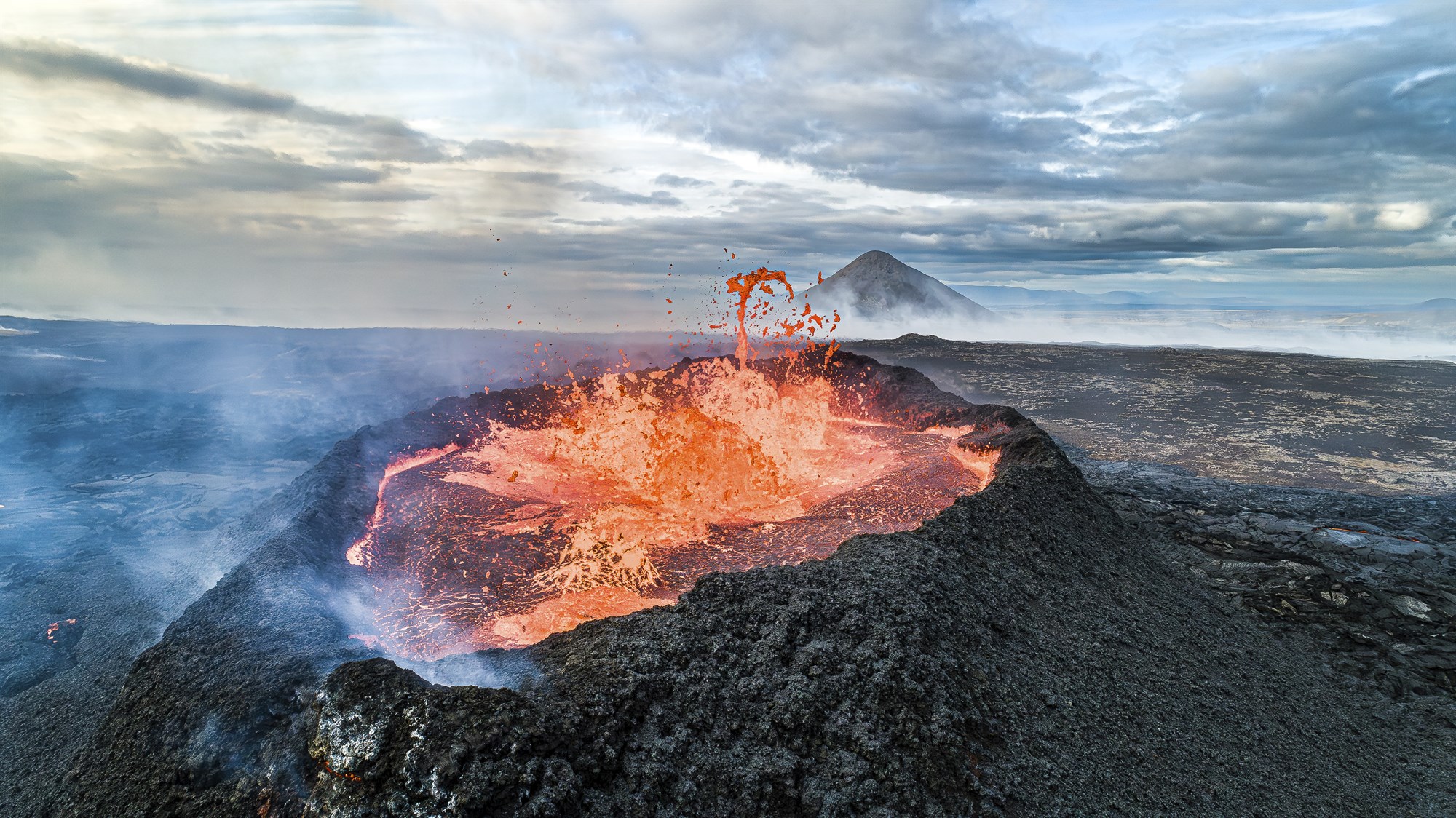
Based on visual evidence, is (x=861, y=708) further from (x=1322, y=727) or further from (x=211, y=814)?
(x=1322, y=727)

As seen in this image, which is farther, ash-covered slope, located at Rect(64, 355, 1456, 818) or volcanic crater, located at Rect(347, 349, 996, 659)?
volcanic crater, located at Rect(347, 349, 996, 659)

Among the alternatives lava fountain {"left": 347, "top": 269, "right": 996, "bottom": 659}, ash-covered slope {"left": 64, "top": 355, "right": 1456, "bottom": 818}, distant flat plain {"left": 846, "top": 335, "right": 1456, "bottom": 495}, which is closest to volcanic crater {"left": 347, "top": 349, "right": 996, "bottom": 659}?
lava fountain {"left": 347, "top": 269, "right": 996, "bottom": 659}

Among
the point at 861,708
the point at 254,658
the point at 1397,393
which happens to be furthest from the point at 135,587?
the point at 1397,393

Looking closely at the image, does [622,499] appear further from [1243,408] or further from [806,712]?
[1243,408]

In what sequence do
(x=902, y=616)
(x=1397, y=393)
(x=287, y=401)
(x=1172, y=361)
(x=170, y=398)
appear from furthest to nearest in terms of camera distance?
(x=1172, y=361), (x=287, y=401), (x=170, y=398), (x=1397, y=393), (x=902, y=616)

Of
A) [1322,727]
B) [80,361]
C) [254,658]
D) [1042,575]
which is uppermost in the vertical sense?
[1042,575]

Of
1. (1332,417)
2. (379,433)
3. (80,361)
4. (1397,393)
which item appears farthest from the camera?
(80,361)

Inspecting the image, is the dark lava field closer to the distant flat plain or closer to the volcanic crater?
the distant flat plain

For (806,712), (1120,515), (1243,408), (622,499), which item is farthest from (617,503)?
(1243,408)
